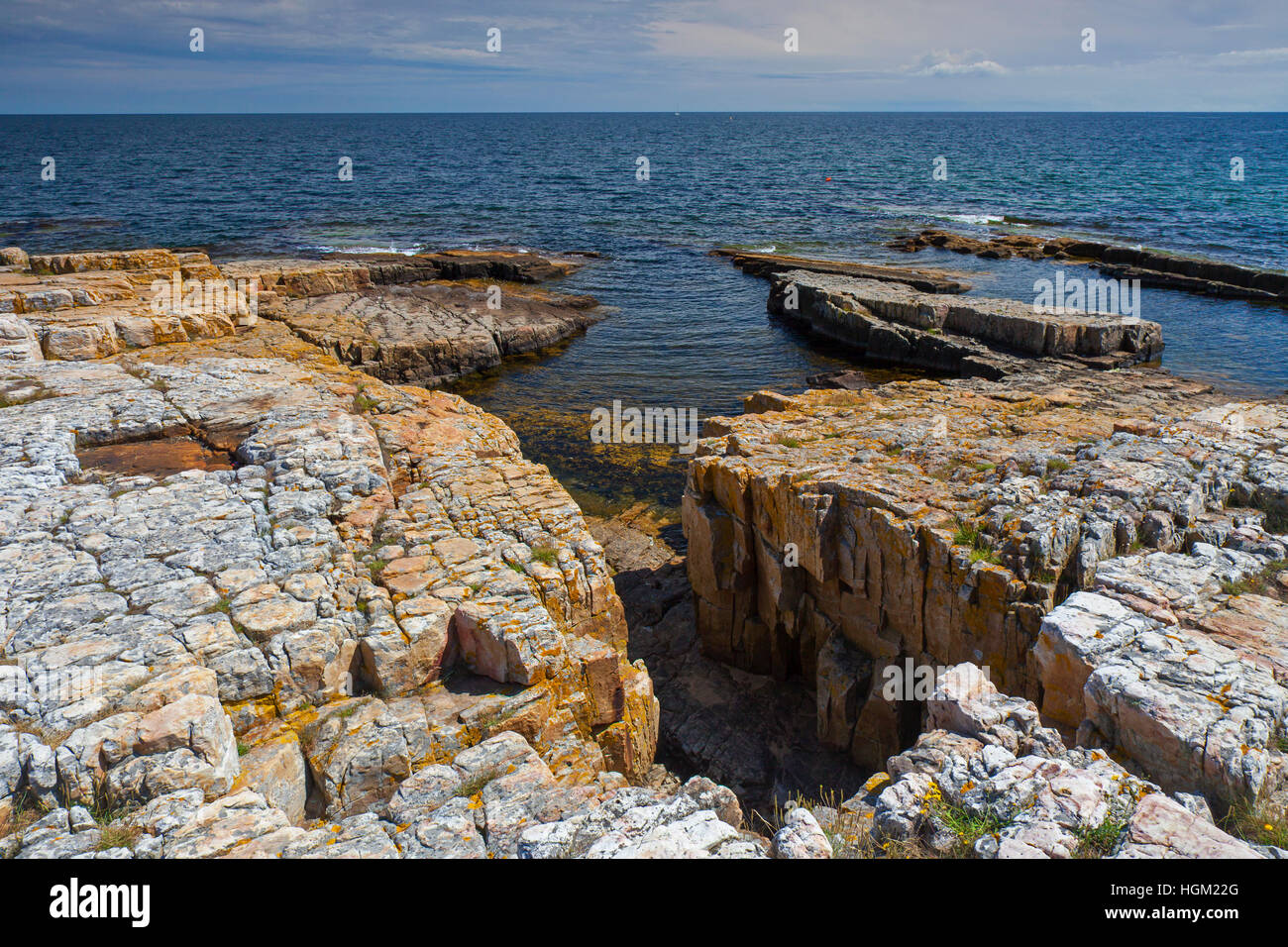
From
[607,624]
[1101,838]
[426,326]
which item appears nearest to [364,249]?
[426,326]

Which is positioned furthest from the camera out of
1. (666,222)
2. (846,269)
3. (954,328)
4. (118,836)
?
(666,222)

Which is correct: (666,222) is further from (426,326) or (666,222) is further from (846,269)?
(426,326)

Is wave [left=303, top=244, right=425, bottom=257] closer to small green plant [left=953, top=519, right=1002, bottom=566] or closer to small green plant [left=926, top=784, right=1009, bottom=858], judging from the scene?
small green plant [left=953, top=519, right=1002, bottom=566]

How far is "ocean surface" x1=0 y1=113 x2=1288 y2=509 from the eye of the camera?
1144 inches

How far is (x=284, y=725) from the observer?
752 cm

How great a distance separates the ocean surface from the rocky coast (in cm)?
793


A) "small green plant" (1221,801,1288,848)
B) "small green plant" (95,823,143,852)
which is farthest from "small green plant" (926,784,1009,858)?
"small green plant" (95,823,143,852)

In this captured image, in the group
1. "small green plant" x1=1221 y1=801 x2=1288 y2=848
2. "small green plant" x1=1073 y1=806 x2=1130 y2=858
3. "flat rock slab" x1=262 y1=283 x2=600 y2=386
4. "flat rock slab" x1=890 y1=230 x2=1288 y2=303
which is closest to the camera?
"small green plant" x1=1073 y1=806 x2=1130 y2=858

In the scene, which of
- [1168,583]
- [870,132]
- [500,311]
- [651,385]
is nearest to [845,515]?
[1168,583]

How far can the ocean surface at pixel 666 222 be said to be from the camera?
95.3 feet

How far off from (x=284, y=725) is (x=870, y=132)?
21925cm

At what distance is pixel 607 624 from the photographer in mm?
10383

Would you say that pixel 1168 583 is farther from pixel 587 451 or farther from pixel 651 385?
pixel 651 385

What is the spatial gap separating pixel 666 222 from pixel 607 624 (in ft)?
189
